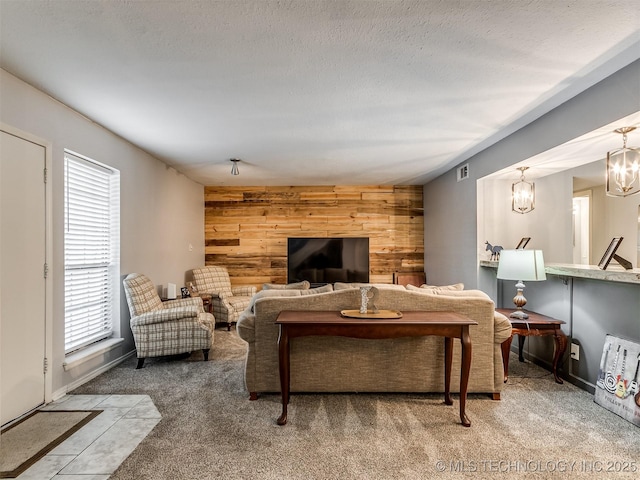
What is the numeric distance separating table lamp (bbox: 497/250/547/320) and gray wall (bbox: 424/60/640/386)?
409 millimetres

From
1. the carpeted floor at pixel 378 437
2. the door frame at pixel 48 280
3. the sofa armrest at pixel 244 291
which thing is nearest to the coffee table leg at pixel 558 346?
the carpeted floor at pixel 378 437

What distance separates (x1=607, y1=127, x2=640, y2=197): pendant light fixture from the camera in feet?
8.53

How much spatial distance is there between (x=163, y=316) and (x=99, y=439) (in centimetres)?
145

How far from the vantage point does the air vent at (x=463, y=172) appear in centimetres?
501

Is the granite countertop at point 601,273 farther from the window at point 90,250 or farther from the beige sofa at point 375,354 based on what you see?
the window at point 90,250

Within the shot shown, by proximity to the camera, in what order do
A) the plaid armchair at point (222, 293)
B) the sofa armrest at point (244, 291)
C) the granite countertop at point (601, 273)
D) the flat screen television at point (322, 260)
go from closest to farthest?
the granite countertop at point (601, 273), the plaid armchair at point (222, 293), the sofa armrest at point (244, 291), the flat screen television at point (322, 260)

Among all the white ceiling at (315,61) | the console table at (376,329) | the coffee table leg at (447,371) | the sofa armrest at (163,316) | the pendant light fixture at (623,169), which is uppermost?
the white ceiling at (315,61)

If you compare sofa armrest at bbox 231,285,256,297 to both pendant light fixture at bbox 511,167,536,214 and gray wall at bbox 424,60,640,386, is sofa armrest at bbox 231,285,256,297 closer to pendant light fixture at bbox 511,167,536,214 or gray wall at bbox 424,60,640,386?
gray wall at bbox 424,60,640,386

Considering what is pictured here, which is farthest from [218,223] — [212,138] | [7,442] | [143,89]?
[7,442]

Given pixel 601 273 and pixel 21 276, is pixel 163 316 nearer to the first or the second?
pixel 21 276

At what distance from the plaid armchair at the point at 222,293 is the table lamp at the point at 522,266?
12.5 ft

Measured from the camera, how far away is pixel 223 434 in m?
2.38

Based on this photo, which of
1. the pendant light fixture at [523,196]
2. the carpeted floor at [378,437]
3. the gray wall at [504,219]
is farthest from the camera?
the pendant light fixture at [523,196]

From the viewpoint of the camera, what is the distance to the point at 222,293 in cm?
572
